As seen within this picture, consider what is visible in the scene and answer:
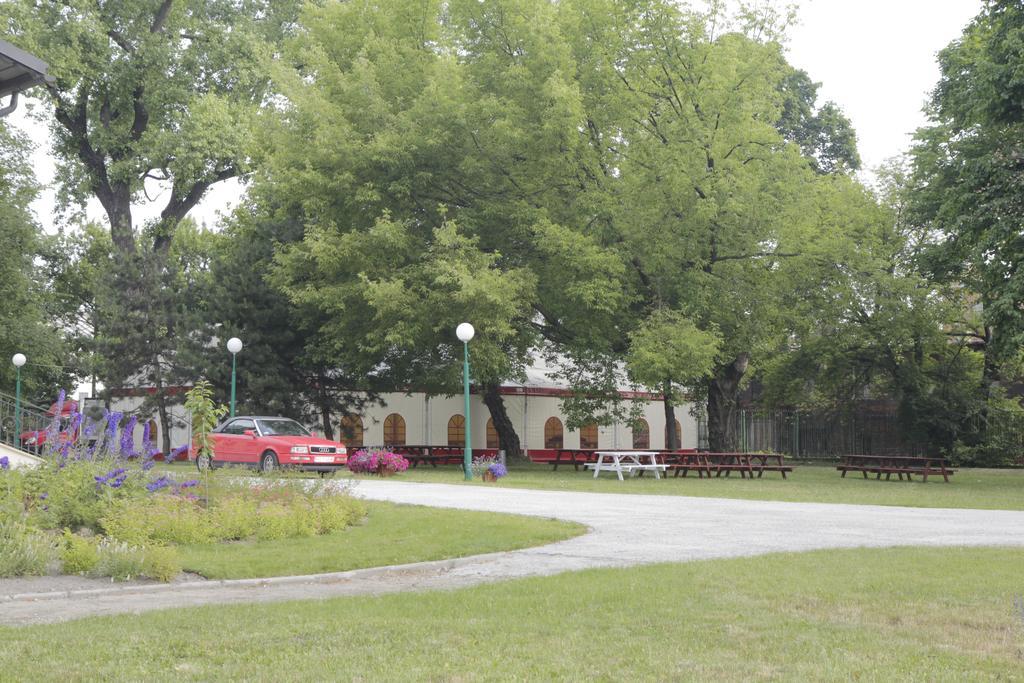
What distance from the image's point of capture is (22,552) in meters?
10.6

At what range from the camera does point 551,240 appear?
3222cm

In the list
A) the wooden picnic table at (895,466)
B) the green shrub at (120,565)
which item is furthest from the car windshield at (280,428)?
the green shrub at (120,565)

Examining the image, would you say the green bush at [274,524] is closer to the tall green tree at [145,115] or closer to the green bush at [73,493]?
the green bush at [73,493]

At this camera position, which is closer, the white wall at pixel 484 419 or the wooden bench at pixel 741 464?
the wooden bench at pixel 741 464

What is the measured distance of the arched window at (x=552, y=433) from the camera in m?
50.1

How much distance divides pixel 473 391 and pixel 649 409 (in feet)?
44.1

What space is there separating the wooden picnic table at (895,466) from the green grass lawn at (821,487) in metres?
Result: 0.33

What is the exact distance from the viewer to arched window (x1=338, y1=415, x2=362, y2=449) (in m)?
44.8

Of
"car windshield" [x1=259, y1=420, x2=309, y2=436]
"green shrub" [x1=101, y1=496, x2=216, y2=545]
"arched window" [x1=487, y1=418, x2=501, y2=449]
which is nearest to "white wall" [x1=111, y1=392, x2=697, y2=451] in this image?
"arched window" [x1=487, y1=418, x2=501, y2=449]

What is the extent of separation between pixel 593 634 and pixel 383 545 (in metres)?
5.40

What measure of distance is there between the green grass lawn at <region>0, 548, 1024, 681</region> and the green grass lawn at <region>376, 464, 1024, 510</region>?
1211cm

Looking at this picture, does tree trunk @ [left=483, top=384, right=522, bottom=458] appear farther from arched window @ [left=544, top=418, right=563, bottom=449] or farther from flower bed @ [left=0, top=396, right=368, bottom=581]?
flower bed @ [left=0, top=396, right=368, bottom=581]

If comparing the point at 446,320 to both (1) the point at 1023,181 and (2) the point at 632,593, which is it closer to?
(1) the point at 1023,181

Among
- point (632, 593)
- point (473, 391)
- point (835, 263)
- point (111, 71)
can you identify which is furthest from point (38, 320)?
point (632, 593)
